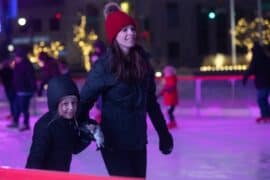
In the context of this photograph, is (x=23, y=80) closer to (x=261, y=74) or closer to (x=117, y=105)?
(x=261, y=74)

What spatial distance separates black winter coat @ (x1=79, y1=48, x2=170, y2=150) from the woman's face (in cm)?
9

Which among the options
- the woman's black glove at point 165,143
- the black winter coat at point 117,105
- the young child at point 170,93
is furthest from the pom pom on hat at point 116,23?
the young child at point 170,93

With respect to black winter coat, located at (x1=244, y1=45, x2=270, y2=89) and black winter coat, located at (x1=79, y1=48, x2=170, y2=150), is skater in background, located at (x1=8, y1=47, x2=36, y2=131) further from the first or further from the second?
black winter coat, located at (x1=79, y1=48, x2=170, y2=150)

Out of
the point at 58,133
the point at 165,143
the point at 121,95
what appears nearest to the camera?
the point at 58,133

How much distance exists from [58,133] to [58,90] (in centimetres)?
24

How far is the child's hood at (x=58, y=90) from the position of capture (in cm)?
391

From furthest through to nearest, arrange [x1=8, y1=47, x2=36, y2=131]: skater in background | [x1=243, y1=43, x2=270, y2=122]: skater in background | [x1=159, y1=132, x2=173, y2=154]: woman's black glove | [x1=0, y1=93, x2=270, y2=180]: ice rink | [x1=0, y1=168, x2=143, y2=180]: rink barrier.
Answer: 1. [x1=243, y1=43, x2=270, y2=122]: skater in background
2. [x1=8, y1=47, x2=36, y2=131]: skater in background
3. [x1=0, y1=93, x2=270, y2=180]: ice rink
4. [x1=159, y1=132, x2=173, y2=154]: woman's black glove
5. [x1=0, y1=168, x2=143, y2=180]: rink barrier

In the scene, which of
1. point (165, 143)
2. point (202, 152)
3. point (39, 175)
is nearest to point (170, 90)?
point (202, 152)

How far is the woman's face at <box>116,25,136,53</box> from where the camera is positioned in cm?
402

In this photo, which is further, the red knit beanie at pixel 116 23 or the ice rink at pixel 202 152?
the ice rink at pixel 202 152

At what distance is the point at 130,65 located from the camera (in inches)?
158

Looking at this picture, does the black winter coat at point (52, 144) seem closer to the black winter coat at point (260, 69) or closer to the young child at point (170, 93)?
the young child at point (170, 93)

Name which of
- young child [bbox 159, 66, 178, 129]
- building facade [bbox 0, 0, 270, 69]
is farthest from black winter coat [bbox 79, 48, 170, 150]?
building facade [bbox 0, 0, 270, 69]

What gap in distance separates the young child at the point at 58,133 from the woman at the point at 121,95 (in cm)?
12
